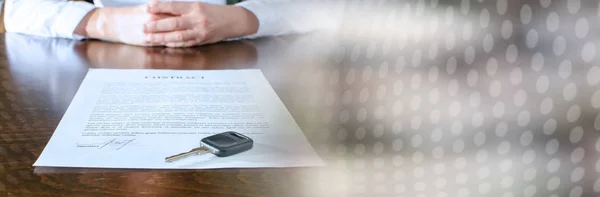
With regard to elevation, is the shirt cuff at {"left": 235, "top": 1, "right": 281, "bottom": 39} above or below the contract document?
above

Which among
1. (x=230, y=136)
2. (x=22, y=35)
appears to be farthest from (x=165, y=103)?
(x=22, y=35)

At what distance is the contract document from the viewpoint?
0.41 meters

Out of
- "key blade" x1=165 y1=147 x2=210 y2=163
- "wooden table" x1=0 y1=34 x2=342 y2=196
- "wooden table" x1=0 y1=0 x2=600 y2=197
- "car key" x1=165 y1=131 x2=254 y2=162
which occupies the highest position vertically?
"wooden table" x1=0 y1=0 x2=600 y2=197

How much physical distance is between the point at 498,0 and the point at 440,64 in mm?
17

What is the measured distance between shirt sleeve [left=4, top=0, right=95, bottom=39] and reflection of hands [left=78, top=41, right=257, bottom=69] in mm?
73

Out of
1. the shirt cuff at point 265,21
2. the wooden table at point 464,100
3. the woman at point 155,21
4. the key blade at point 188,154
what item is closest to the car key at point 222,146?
the key blade at point 188,154

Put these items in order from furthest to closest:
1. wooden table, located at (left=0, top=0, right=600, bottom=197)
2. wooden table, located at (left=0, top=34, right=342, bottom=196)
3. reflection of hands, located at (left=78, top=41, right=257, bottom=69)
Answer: reflection of hands, located at (left=78, top=41, right=257, bottom=69) → wooden table, located at (left=0, top=34, right=342, bottom=196) → wooden table, located at (left=0, top=0, right=600, bottom=197)

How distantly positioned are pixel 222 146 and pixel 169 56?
0.44m

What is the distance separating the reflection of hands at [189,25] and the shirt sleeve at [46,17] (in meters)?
0.16

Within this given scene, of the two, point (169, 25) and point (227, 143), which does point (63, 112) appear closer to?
point (227, 143)

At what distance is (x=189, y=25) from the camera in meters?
0.93
